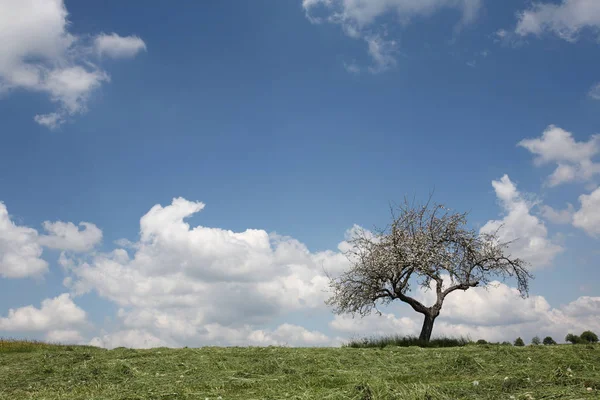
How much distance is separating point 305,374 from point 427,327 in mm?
12735

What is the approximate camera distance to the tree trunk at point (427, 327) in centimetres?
2279

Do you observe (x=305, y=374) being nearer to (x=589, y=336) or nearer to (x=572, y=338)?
(x=572, y=338)

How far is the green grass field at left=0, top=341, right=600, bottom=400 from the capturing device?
29.8 feet

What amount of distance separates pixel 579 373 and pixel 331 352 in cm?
647

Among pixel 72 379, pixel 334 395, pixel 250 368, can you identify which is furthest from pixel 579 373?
pixel 72 379

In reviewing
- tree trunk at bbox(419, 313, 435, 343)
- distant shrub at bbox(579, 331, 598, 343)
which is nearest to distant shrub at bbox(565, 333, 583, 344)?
distant shrub at bbox(579, 331, 598, 343)

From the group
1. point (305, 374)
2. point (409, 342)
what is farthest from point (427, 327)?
point (305, 374)

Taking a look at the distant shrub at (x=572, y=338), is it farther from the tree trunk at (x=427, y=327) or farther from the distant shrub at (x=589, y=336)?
the tree trunk at (x=427, y=327)

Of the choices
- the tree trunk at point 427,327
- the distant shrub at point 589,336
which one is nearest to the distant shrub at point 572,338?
the distant shrub at point 589,336

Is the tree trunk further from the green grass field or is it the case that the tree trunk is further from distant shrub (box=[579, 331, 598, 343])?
the green grass field

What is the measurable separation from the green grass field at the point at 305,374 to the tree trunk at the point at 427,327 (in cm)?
718

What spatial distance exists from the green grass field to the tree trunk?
7.18m

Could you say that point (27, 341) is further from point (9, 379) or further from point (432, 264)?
point (432, 264)

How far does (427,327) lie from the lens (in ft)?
75.3
